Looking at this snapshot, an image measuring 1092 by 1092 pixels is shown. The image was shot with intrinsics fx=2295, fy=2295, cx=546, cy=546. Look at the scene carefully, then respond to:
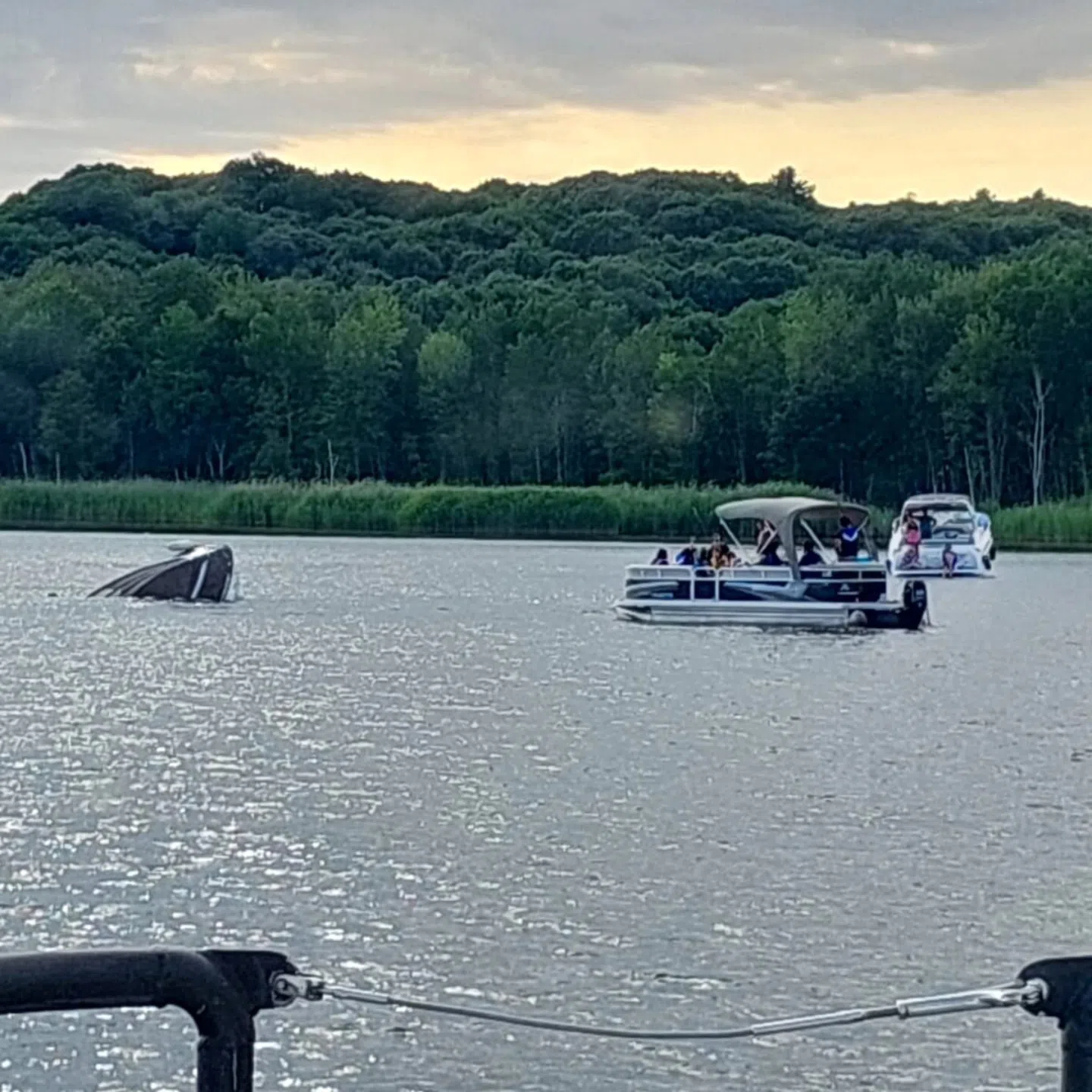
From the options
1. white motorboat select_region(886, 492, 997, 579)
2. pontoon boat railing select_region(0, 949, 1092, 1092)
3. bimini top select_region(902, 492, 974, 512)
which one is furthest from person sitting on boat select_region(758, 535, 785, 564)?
pontoon boat railing select_region(0, 949, 1092, 1092)

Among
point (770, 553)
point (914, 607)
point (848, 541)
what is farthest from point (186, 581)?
point (914, 607)

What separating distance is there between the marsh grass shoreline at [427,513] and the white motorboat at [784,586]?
32041mm

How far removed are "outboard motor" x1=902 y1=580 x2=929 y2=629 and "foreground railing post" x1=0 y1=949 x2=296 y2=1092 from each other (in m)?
39.2

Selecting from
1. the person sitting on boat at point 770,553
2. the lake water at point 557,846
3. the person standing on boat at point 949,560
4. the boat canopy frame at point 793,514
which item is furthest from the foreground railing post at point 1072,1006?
the person standing on boat at point 949,560

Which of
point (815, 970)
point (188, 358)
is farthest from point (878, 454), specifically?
point (815, 970)

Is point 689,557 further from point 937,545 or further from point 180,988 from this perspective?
point 180,988

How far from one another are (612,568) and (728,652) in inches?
1044

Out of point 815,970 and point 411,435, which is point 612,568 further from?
point 815,970

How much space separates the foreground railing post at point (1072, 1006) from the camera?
4914 millimetres

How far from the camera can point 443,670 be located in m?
35.6

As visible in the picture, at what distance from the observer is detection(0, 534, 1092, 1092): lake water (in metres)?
11.9

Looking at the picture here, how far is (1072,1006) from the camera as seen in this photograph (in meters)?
4.96

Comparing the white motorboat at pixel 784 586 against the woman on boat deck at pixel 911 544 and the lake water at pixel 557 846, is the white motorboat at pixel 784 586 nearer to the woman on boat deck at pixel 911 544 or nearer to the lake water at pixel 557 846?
the lake water at pixel 557 846

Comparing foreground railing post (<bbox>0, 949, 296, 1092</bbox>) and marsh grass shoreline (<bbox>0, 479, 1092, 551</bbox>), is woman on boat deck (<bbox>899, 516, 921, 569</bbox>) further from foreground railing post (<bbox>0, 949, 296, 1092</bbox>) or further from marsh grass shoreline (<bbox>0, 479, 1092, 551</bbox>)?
foreground railing post (<bbox>0, 949, 296, 1092</bbox>)
